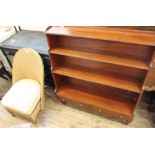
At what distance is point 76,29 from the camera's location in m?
1.29

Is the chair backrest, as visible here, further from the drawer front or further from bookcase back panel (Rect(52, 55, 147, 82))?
the drawer front

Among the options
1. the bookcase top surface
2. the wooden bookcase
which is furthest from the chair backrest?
the bookcase top surface

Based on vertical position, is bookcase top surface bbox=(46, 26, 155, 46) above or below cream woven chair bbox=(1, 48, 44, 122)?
above

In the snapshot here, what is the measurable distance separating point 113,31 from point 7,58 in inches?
61.1

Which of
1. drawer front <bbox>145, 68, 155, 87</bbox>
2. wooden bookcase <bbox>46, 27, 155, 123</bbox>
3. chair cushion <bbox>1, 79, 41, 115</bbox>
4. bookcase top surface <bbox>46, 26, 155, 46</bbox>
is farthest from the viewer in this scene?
chair cushion <bbox>1, 79, 41, 115</bbox>

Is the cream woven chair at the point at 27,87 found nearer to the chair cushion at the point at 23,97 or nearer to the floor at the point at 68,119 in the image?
the chair cushion at the point at 23,97

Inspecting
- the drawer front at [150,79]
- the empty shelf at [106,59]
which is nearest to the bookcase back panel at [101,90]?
the drawer front at [150,79]

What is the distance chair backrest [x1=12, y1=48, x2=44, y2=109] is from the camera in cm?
165

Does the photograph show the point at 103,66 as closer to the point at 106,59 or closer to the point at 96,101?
the point at 106,59

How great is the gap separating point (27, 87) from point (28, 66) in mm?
231

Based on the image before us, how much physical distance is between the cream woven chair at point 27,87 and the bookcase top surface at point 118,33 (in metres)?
0.50

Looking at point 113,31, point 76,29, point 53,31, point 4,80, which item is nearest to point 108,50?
point 113,31

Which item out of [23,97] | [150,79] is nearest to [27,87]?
[23,97]
